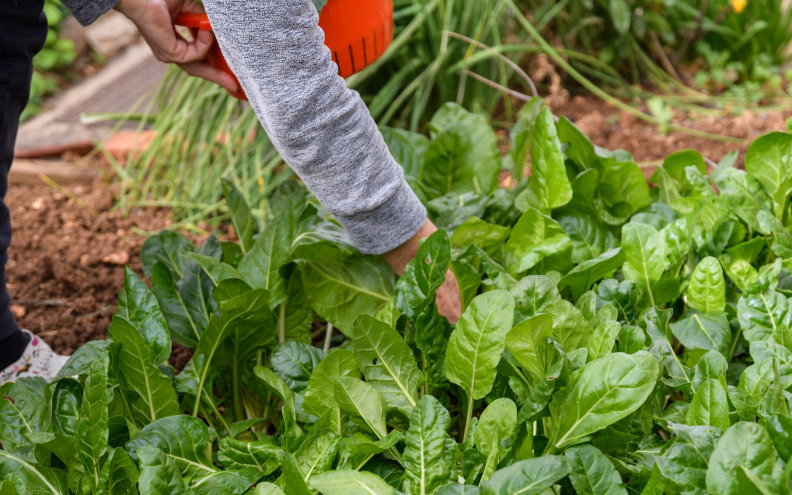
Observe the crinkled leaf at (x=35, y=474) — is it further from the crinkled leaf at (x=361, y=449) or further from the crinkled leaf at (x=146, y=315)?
the crinkled leaf at (x=361, y=449)

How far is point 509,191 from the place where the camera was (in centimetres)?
137

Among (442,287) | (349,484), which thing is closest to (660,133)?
(442,287)

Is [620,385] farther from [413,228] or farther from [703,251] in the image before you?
[703,251]

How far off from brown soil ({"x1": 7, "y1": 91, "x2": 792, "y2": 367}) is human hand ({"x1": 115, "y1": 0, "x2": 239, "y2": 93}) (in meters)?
0.57

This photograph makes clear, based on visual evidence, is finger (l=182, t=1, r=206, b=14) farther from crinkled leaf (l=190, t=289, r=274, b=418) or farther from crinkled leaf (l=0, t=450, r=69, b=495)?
crinkled leaf (l=0, t=450, r=69, b=495)

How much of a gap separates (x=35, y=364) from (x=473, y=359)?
87 cm

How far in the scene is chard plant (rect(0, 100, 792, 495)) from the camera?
32.2 inches

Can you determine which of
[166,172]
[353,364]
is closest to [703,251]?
[353,364]

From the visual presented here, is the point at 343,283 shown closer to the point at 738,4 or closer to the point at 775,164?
the point at 775,164

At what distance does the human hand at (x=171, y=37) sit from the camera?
1.19 meters

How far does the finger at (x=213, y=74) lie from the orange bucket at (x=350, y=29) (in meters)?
0.01

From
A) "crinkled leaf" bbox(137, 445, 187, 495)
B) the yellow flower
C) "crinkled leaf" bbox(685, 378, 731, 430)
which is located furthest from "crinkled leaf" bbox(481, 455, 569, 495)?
the yellow flower

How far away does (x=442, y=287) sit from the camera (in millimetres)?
1148

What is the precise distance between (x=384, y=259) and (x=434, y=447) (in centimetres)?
42
